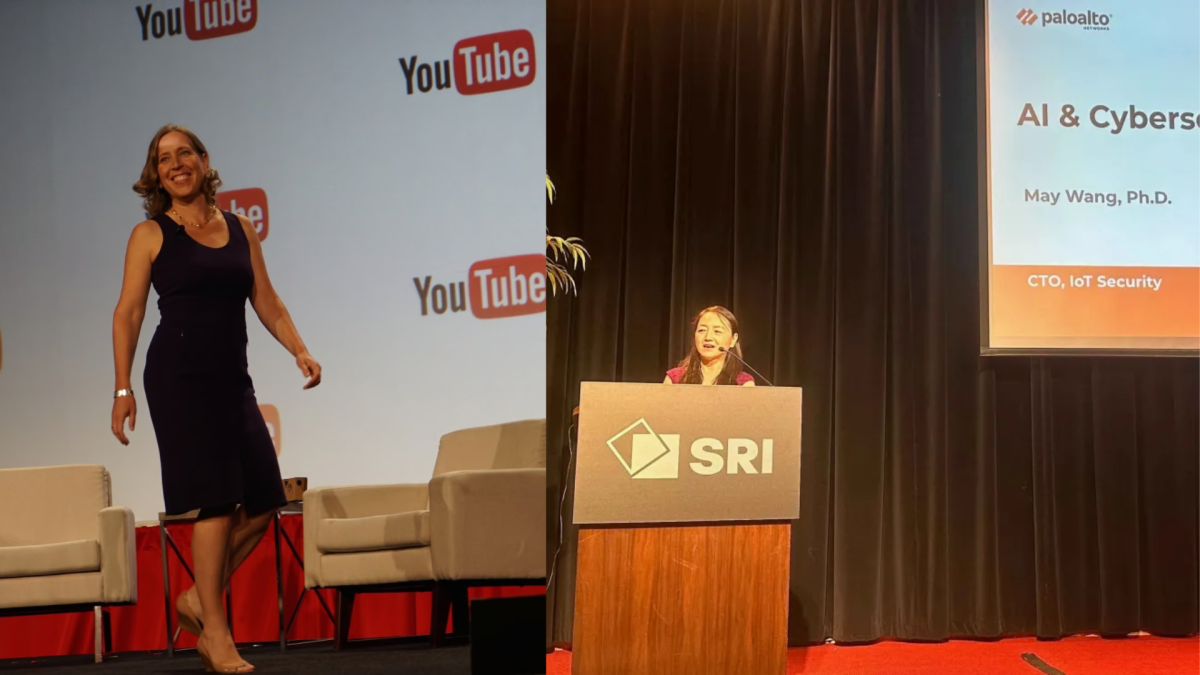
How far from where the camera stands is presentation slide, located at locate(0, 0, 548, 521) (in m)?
3.15

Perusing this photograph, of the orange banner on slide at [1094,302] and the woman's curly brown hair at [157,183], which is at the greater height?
the woman's curly brown hair at [157,183]

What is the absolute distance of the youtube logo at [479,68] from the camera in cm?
341

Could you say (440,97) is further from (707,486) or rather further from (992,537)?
(992,537)

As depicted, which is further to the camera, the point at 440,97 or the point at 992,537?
the point at 992,537

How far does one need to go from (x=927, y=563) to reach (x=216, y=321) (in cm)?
312

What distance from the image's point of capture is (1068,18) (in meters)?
4.31

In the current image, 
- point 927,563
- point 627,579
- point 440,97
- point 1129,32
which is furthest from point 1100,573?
point 440,97

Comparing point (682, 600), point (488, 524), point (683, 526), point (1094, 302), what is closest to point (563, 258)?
point (488, 524)

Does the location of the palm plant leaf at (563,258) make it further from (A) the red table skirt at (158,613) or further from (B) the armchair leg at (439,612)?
(A) the red table skirt at (158,613)

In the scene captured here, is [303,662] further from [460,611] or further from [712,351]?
[712,351]

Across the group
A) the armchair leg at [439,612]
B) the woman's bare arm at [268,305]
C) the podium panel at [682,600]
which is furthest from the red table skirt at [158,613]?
the podium panel at [682,600]

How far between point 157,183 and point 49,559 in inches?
46.9

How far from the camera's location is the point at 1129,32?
4312 mm

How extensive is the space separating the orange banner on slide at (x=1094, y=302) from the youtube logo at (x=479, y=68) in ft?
→ 7.16
